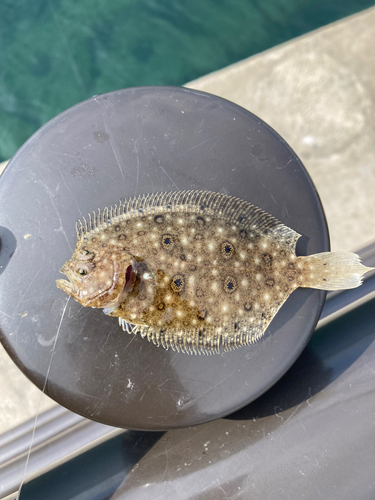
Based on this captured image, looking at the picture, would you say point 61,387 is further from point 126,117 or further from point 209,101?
point 209,101

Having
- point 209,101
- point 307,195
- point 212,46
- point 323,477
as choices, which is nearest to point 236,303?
point 307,195

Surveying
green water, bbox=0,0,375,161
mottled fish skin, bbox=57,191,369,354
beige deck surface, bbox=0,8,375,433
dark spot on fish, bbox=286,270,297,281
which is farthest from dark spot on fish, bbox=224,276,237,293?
green water, bbox=0,0,375,161

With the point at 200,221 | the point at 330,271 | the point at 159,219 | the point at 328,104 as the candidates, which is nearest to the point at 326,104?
the point at 328,104

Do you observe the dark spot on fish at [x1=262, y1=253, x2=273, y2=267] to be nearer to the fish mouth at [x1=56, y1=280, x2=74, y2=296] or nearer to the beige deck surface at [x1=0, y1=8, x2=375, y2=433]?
the fish mouth at [x1=56, y1=280, x2=74, y2=296]

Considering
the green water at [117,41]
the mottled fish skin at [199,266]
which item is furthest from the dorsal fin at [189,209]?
the green water at [117,41]

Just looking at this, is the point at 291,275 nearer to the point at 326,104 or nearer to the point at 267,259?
the point at 267,259
